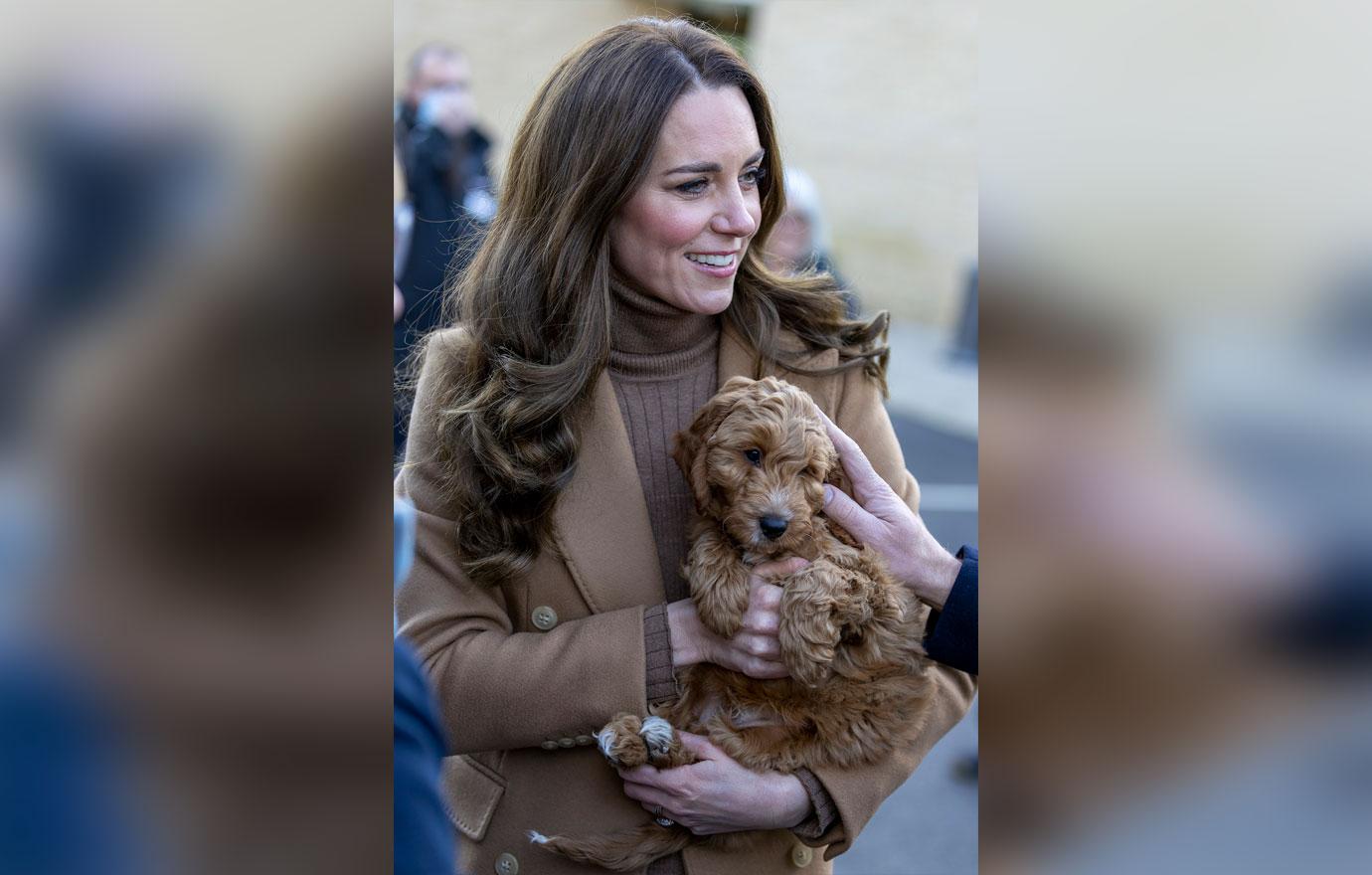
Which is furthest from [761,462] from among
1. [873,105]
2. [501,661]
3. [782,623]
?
[873,105]

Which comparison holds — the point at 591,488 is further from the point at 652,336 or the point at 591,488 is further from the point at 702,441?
the point at 652,336

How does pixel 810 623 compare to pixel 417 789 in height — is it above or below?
below

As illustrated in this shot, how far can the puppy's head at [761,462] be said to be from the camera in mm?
2428

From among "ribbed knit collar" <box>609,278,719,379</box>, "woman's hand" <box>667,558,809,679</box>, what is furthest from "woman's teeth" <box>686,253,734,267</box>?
"woman's hand" <box>667,558,809,679</box>

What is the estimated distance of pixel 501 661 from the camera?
7.67 feet

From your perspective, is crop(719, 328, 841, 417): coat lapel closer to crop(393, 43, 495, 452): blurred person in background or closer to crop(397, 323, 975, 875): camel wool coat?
crop(397, 323, 975, 875): camel wool coat

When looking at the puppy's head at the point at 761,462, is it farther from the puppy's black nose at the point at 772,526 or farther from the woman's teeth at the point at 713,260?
the woman's teeth at the point at 713,260

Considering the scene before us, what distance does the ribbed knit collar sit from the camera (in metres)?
2.60

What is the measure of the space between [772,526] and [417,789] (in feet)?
4.09

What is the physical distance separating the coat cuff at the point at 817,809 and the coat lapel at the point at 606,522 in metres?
0.48
